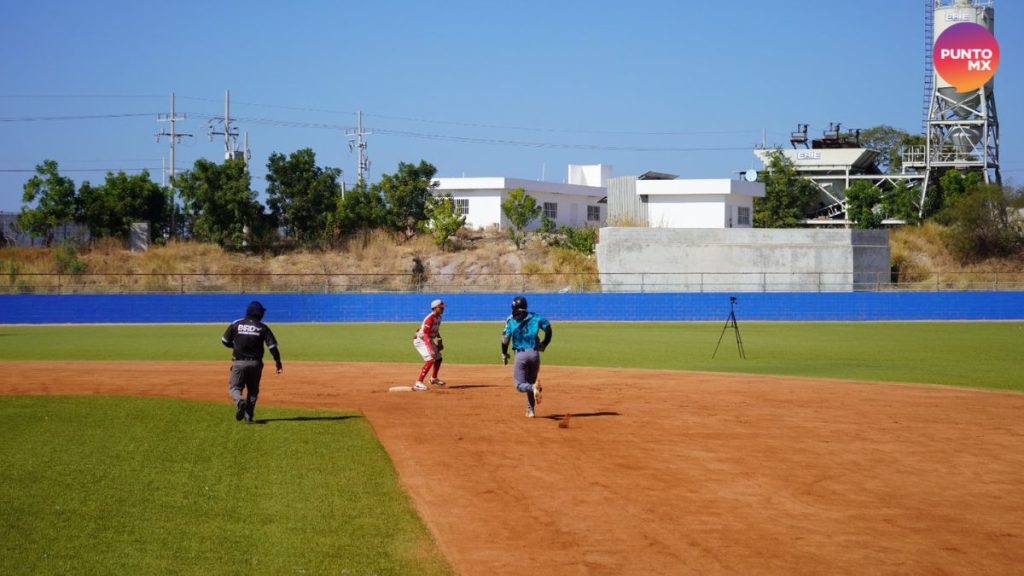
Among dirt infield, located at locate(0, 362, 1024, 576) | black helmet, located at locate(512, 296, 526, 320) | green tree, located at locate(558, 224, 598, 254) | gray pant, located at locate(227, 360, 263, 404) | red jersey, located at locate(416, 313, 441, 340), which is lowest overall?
dirt infield, located at locate(0, 362, 1024, 576)

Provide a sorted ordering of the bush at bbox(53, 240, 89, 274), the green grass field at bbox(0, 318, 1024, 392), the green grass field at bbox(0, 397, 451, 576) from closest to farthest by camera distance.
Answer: the green grass field at bbox(0, 397, 451, 576), the green grass field at bbox(0, 318, 1024, 392), the bush at bbox(53, 240, 89, 274)

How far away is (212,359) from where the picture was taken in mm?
32875

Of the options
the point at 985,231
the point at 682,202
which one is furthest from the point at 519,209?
the point at 985,231

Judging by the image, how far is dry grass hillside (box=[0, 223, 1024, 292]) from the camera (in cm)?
6184

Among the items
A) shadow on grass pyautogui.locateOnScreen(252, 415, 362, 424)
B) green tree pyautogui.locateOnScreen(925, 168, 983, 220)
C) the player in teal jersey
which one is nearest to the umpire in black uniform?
shadow on grass pyautogui.locateOnScreen(252, 415, 362, 424)

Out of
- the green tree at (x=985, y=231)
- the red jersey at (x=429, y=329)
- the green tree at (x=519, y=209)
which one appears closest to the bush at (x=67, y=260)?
the green tree at (x=519, y=209)

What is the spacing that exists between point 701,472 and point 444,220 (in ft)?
206

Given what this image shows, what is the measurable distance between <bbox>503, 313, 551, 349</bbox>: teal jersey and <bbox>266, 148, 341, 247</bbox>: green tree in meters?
60.1

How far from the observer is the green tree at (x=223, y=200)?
73.2 metres

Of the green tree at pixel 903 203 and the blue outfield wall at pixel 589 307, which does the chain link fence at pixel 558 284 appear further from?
the green tree at pixel 903 203

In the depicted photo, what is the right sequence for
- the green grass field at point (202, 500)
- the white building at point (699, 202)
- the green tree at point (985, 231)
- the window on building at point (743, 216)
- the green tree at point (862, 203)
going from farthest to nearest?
the green tree at point (862, 203), the window on building at point (743, 216), the white building at point (699, 202), the green tree at point (985, 231), the green grass field at point (202, 500)

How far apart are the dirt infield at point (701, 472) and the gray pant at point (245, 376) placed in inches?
92.1

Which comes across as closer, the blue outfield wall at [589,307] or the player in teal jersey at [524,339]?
the player in teal jersey at [524,339]

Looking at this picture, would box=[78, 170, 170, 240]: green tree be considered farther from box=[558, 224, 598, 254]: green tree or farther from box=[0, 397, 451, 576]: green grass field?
box=[0, 397, 451, 576]: green grass field
